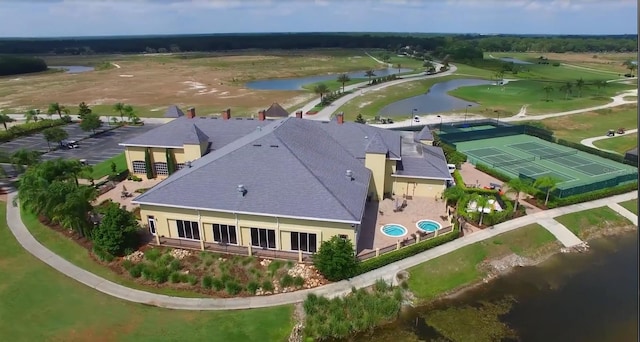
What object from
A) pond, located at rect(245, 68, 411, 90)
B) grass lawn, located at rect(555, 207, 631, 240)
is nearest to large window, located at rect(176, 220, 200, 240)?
grass lawn, located at rect(555, 207, 631, 240)

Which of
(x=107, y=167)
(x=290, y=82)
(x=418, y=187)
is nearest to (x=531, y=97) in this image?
(x=290, y=82)

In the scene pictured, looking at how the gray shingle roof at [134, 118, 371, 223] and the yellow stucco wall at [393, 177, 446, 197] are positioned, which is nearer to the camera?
the gray shingle roof at [134, 118, 371, 223]

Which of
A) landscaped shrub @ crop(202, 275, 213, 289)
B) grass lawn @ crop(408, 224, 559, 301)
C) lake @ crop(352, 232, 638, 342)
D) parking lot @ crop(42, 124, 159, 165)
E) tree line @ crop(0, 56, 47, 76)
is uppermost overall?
tree line @ crop(0, 56, 47, 76)

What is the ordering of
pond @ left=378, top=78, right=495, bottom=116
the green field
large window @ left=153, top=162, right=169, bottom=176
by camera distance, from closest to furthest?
1. large window @ left=153, top=162, right=169, bottom=176
2. the green field
3. pond @ left=378, top=78, right=495, bottom=116

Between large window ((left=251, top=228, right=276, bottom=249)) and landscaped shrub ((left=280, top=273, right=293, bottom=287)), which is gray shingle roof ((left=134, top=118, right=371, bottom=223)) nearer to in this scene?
large window ((left=251, top=228, right=276, bottom=249))

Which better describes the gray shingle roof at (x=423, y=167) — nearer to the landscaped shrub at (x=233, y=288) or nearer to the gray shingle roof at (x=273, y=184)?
the gray shingle roof at (x=273, y=184)

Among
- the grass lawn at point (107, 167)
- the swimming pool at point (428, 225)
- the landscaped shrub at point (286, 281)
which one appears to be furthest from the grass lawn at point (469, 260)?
the grass lawn at point (107, 167)
